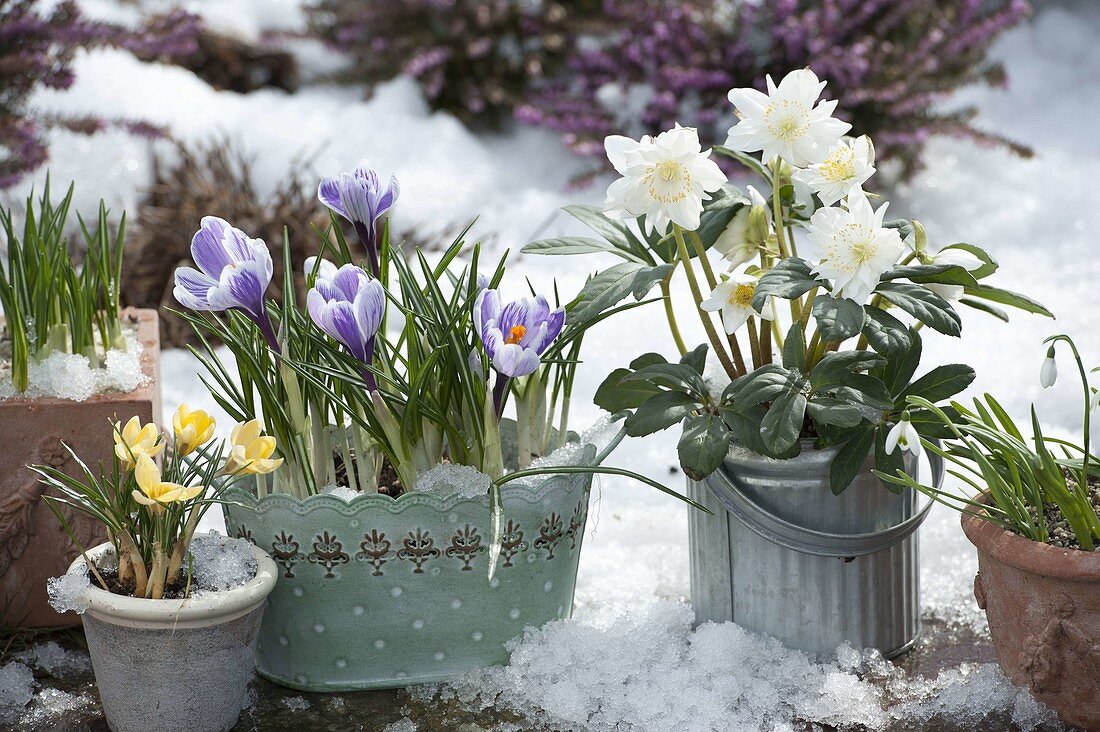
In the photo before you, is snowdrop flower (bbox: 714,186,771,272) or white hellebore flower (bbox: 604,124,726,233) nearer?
white hellebore flower (bbox: 604,124,726,233)

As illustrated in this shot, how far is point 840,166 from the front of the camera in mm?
1426

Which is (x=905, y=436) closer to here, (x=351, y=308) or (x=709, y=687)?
(x=709, y=687)

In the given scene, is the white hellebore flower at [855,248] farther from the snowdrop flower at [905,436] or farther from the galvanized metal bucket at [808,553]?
the galvanized metal bucket at [808,553]

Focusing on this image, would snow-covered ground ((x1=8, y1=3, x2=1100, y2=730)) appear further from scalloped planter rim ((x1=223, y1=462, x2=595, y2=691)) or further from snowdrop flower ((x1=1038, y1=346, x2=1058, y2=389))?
snowdrop flower ((x1=1038, y1=346, x2=1058, y2=389))

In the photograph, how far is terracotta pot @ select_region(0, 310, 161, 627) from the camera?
62.5 inches

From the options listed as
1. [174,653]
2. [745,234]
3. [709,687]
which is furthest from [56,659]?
[745,234]

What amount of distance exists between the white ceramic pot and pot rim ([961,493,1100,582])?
0.87 meters

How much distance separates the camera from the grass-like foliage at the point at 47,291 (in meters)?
1.61

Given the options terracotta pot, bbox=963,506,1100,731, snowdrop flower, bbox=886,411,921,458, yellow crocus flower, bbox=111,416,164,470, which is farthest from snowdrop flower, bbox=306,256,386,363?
terracotta pot, bbox=963,506,1100,731

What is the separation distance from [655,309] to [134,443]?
1.65 m

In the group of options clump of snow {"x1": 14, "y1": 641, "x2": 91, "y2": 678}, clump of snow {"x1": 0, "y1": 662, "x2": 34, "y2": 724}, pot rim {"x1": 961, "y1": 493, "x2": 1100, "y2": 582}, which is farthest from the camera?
clump of snow {"x1": 14, "y1": 641, "x2": 91, "y2": 678}

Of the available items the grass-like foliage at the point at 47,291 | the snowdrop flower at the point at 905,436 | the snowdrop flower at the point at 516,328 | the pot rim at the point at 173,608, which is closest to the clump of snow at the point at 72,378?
the grass-like foliage at the point at 47,291

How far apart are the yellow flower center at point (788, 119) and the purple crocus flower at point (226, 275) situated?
64 cm

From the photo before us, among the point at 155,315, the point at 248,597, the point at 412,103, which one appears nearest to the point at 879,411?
the point at 248,597
